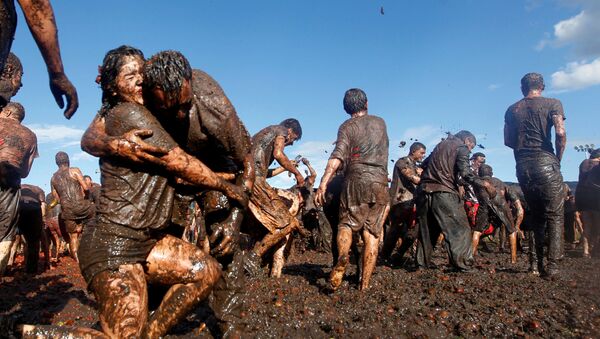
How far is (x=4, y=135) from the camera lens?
5.07 metres

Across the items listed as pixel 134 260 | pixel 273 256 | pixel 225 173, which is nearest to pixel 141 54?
pixel 225 173

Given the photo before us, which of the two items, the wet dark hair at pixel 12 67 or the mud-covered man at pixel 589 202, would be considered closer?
the wet dark hair at pixel 12 67

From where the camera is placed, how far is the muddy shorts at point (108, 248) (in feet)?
8.25

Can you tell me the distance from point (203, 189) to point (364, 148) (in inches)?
121

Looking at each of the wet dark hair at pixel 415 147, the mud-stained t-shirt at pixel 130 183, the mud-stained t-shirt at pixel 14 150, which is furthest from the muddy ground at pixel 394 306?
the wet dark hair at pixel 415 147

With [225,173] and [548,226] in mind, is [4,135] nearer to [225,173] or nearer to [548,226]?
[225,173]

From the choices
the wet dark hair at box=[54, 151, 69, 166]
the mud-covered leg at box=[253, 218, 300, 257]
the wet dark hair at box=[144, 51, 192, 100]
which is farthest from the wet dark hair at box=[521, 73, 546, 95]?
the wet dark hair at box=[54, 151, 69, 166]

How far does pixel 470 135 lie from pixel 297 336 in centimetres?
595

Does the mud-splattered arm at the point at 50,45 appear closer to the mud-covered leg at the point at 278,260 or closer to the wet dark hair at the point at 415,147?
the mud-covered leg at the point at 278,260

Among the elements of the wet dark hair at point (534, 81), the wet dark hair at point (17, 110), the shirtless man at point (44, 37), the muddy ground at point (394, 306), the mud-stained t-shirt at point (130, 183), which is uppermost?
the wet dark hair at point (534, 81)

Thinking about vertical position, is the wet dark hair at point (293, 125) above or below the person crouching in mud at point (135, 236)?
above

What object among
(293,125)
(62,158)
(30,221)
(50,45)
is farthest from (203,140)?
(62,158)

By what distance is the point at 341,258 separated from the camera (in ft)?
16.4

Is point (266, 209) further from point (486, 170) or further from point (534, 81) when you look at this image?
point (486, 170)
